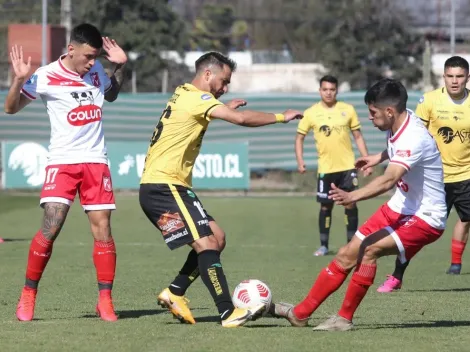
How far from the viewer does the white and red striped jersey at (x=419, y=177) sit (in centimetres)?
809

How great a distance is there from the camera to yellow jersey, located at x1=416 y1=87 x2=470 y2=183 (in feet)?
39.4

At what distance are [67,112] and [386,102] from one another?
2.53 meters

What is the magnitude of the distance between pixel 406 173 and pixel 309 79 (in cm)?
5296

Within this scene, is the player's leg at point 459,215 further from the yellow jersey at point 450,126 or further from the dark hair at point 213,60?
the dark hair at point 213,60

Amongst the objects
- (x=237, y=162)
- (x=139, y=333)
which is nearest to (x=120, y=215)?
(x=237, y=162)

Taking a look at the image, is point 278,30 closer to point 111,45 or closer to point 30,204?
point 30,204

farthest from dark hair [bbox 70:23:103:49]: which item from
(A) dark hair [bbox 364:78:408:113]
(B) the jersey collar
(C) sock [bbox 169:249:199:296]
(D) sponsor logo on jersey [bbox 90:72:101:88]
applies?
(B) the jersey collar

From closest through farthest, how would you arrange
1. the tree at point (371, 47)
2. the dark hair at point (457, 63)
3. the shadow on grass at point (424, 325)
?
1. the shadow on grass at point (424, 325)
2. the dark hair at point (457, 63)
3. the tree at point (371, 47)

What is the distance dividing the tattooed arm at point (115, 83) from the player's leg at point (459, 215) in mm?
4470

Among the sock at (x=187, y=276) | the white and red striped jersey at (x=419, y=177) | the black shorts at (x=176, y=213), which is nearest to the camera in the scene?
the white and red striped jersey at (x=419, y=177)

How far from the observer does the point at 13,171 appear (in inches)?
1041

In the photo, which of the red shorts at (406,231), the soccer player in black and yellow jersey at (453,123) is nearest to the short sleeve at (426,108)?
the soccer player in black and yellow jersey at (453,123)

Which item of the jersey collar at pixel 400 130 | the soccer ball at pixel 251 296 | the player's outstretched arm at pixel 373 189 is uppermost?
the jersey collar at pixel 400 130

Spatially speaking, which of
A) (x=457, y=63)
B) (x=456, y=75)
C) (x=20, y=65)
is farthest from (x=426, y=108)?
(x=20, y=65)
